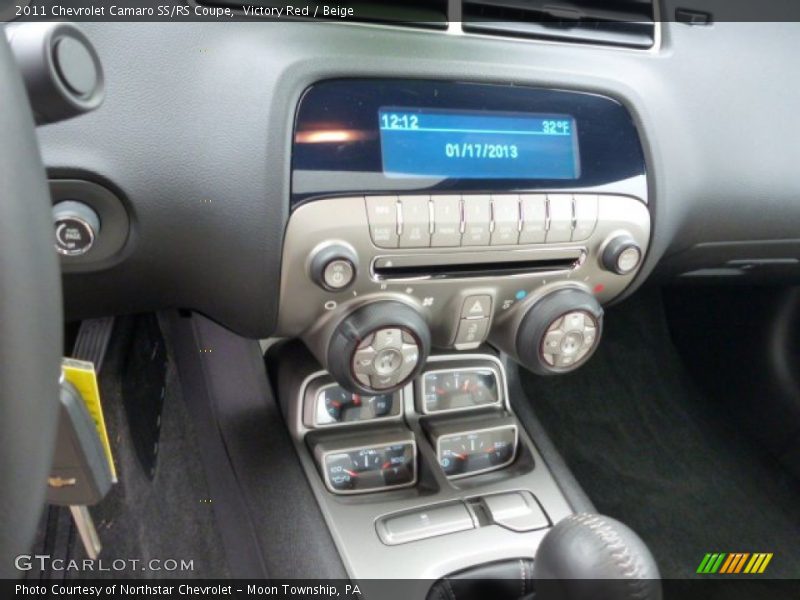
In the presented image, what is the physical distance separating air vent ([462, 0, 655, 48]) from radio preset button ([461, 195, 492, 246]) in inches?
7.0

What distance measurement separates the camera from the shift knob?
660mm

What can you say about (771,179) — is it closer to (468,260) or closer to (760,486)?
(468,260)

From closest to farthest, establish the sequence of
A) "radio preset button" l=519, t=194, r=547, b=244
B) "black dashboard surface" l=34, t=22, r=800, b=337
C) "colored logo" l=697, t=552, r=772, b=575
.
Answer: "black dashboard surface" l=34, t=22, r=800, b=337
"radio preset button" l=519, t=194, r=547, b=244
"colored logo" l=697, t=552, r=772, b=575

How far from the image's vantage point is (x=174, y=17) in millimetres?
706

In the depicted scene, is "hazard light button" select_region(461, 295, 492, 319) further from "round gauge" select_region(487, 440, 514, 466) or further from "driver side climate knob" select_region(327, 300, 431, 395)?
"round gauge" select_region(487, 440, 514, 466)

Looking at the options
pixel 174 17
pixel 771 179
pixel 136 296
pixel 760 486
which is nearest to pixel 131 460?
pixel 136 296

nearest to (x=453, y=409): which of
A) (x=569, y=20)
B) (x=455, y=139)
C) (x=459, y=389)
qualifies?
(x=459, y=389)

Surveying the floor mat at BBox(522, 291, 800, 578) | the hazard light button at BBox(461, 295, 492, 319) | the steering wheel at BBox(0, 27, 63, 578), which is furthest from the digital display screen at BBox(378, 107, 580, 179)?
the floor mat at BBox(522, 291, 800, 578)

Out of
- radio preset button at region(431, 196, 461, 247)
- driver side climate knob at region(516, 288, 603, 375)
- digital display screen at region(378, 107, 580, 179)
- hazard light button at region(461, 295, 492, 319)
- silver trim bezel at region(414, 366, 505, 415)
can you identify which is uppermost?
digital display screen at region(378, 107, 580, 179)

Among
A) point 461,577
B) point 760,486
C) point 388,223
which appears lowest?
point 760,486

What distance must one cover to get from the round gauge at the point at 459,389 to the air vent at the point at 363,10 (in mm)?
389

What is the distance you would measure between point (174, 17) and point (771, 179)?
69 centimetres

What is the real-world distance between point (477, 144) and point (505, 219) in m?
0.08

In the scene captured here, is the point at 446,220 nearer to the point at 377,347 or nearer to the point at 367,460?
the point at 377,347
